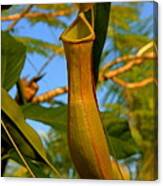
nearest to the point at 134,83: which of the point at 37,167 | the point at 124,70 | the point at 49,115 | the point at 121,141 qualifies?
the point at 124,70

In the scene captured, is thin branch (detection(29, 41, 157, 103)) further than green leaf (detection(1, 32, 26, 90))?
No

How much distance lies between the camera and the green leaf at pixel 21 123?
193 centimetres

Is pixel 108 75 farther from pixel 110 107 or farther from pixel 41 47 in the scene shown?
pixel 41 47

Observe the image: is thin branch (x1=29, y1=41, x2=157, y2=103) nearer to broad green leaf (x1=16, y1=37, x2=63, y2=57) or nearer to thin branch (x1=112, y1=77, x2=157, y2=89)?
thin branch (x1=112, y1=77, x2=157, y2=89)

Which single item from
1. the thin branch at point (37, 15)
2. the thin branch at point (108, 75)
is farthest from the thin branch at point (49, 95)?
the thin branch at point (37, 15)

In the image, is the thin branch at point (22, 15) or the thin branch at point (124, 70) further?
the thin branch at point (22, 15)

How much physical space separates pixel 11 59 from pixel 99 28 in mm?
293

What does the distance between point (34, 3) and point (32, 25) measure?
0.07 meters

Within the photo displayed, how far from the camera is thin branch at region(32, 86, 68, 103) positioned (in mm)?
1907

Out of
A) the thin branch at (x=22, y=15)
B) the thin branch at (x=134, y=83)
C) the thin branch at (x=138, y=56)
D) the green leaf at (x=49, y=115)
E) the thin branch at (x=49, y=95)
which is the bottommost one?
the green leaf at (x=49, y=115)

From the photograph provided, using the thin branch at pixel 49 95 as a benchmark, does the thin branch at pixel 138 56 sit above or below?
above

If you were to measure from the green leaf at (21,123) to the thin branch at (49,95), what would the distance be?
7cm

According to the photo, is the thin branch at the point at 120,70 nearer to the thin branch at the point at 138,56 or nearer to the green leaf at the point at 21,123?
the thin branch at the point at 138,56

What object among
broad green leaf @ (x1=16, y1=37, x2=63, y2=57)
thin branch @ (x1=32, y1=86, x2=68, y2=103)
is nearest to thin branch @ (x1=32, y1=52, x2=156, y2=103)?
thin branch @ (x1=32, y1=86, x2=68, y2=103)
